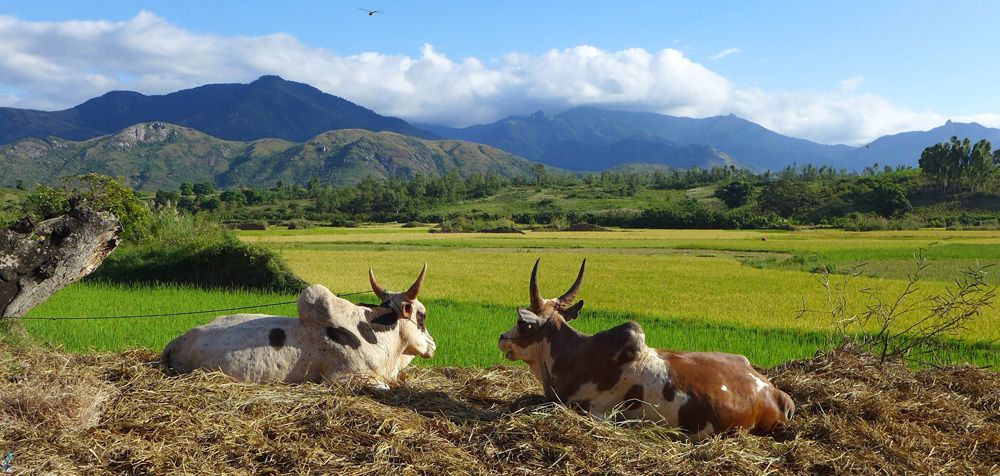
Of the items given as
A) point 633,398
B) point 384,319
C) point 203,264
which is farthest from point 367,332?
point 203,264

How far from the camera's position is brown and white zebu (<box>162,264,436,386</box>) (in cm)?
604

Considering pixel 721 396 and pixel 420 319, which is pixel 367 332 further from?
pixel 721 396

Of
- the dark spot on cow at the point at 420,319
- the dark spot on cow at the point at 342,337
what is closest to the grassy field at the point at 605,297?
the dark spot on cow at the point at 420,319

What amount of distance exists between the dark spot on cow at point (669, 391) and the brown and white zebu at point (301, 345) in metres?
2.61

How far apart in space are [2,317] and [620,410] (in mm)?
6074

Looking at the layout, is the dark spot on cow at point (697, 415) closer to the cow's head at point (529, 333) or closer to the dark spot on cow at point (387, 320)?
the cow's head at point (529, 333)

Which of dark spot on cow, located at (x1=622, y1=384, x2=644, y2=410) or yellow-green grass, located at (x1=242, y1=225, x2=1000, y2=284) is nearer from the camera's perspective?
dark spot on cow, located at (x1=622, y1=384, x2=644, y2=410)

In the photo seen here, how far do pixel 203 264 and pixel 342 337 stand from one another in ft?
47.4

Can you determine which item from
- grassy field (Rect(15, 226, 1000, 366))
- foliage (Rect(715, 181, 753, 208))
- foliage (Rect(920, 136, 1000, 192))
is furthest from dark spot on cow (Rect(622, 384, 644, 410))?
foliage (Rect(715, 181, 753, 208))

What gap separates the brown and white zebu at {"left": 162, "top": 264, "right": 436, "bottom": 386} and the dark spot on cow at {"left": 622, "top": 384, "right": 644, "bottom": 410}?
231 cm

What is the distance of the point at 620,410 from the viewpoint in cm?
525

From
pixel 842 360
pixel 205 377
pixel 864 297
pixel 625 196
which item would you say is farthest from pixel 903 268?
pixel 625 196

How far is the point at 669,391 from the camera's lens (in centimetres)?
523

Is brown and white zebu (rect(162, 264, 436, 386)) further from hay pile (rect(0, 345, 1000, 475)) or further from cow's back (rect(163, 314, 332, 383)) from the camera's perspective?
hay pile (rect(0, 345, 1000, 475))
